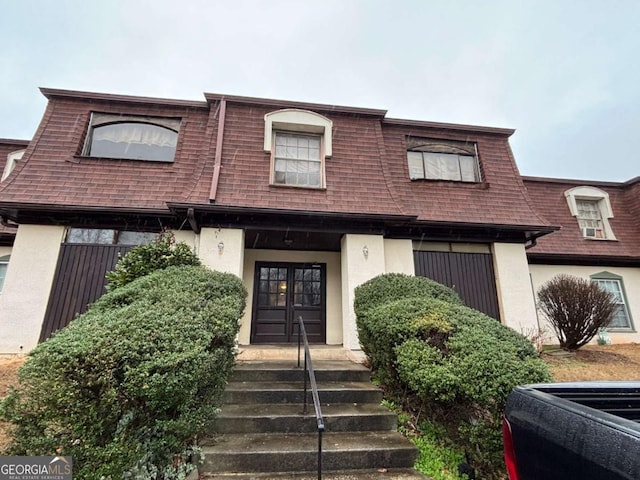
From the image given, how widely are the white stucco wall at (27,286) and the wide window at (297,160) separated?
4.91 m

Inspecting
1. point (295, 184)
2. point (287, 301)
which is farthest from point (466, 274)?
point (295, 184)

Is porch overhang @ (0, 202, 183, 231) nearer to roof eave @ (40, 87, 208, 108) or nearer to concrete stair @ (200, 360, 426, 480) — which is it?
roof eave @ (40, 87, 208, 108)

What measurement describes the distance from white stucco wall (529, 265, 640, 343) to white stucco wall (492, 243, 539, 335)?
88.7 inches

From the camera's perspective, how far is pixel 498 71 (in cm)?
1483

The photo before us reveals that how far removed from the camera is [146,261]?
5.37 meters

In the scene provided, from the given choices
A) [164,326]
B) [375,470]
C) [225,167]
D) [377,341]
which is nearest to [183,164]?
[225,167]

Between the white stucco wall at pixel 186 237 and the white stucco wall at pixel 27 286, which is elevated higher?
the white stucco wall at pixel 186 237

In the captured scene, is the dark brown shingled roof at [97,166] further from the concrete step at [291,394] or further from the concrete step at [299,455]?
the concrete step at [299,455]

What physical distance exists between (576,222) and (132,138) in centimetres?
1380

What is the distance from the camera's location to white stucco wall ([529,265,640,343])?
912 centimetres

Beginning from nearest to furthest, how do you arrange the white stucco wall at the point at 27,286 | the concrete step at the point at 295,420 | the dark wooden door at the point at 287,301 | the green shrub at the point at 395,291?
the concrete step at the point at 295,420 < the green shrub at the point at 395,291 < the white stucco wall at the point at 27,286 < the dark wooden door at the point at 287,301

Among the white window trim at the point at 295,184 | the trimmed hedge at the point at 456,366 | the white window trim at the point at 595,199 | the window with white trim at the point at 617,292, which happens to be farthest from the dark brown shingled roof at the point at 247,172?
the window with white trim at the point at 617,292

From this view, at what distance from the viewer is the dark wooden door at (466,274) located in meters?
7.23

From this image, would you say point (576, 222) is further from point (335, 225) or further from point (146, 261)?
point (146, 261)
